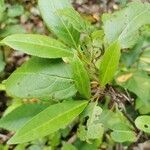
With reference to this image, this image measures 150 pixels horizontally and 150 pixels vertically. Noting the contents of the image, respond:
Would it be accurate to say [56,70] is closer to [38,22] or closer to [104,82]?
[104,82]

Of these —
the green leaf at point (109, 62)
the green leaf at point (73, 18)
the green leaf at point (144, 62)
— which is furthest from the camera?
the green leaf at point (144, 62)

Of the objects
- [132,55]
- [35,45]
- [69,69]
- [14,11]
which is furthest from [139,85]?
[14,11]

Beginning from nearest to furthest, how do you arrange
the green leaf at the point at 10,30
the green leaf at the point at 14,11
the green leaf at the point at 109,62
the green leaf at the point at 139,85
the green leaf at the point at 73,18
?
the green leaf at the point at 109,62
the green leaf at the point at 73,18
the green leaf at the point at 139,85
the green leaf at the point at 10,30
the green leaf at the point at 14,11

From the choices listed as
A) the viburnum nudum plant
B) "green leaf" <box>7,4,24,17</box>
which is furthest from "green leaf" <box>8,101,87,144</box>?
"green leaf" <box>7,4,24,17</box>

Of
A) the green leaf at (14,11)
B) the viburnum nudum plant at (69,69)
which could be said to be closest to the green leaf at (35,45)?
the viburnum nudum plant at (69,69)

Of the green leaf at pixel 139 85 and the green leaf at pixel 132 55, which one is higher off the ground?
the green leaf at pixel 132 55

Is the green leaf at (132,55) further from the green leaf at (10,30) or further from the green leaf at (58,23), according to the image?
the green leaf at (10,30)

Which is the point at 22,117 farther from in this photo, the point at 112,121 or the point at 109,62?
the point at 109,62

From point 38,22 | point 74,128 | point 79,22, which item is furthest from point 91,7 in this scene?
point 79,22
